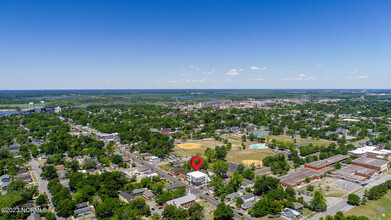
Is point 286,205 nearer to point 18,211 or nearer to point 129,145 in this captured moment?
point 18,211

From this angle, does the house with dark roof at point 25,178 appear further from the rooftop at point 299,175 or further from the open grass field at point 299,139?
the open grass field at point 299,139

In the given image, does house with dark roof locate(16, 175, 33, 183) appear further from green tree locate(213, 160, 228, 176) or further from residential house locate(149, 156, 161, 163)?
green tree locate(213, 160, 228, 176)

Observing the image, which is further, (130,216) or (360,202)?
(360,202)

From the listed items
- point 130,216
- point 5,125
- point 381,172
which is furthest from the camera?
point 5,125

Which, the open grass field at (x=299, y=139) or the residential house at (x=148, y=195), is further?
the open grass field at (x=299, y=139)

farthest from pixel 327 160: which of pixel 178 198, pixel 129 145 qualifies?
pixel 129 145

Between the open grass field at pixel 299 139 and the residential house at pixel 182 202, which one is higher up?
the residential house at pixel 182 202

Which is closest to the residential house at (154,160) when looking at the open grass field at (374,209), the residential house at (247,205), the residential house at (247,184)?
the residential house at (247,184)

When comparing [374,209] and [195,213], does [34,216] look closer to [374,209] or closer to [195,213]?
[195,213]
